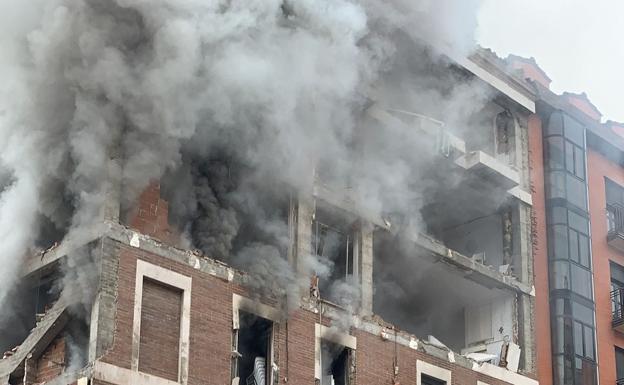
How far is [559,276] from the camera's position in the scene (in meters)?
35.8

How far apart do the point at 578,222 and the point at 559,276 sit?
2.11 metres

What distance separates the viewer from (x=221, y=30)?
27922 mm

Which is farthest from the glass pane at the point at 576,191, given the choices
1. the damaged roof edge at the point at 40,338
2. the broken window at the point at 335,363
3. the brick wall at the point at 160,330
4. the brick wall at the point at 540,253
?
the damaged roof edge at the point at 40,338

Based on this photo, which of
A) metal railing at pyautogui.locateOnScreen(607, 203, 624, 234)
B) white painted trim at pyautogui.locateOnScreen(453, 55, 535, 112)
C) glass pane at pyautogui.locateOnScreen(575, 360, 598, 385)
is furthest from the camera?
metal railing at pyautogui.locateOnScreen(607, 203, 624, 234)

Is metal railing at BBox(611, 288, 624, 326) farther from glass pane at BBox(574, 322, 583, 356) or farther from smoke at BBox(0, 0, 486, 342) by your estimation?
smoke at BBox(0, 0, 486, 342)

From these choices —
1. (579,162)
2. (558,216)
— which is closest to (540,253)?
(558,216)

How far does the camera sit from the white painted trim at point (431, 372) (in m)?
30.6

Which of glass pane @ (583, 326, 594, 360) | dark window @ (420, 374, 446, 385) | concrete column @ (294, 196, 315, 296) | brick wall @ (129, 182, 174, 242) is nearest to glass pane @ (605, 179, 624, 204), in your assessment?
glass pane @ (583, 326, 594, 360)

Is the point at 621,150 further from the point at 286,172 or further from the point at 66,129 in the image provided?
the point at 66,129

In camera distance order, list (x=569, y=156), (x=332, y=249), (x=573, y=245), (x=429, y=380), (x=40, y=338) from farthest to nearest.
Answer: (x=569, y=156) → (x=573, y=245) → (x=429, y=380) → (x=332, y=249) → (x=40, y=338)

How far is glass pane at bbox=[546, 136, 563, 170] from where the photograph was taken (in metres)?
37.2

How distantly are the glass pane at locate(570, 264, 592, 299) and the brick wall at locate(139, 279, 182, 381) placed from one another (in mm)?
14099

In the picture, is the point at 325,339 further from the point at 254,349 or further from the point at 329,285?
the point at 329,285

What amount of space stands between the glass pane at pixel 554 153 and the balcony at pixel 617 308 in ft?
13.9
